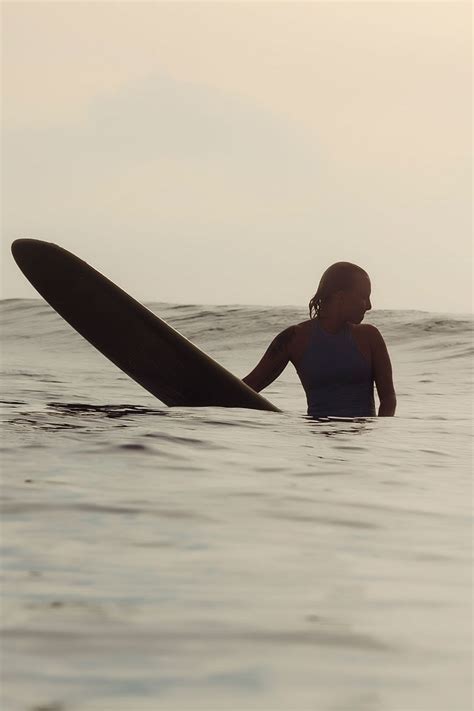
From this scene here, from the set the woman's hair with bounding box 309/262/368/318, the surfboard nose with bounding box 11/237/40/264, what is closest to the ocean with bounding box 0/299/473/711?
the woman's hair with bounding box 309/262/368/318

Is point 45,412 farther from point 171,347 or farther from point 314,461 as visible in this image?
point 314,461

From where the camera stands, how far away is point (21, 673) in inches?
62.2

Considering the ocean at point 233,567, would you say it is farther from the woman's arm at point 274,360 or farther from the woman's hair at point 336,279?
the woman's hair at point 336,279

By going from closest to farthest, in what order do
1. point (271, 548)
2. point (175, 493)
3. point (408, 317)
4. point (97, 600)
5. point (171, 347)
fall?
point (97, 600) < point (271, 548) < point (175, 493) < point (171, 347) < point (408, 317)

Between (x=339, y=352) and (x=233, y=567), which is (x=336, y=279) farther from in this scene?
(x=233, y=567)

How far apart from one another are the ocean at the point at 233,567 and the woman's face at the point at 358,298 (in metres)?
0.61

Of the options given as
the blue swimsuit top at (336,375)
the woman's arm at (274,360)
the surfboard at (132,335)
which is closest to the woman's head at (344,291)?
the blue swimsuit top at (336,375)

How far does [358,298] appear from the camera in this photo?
5152mm

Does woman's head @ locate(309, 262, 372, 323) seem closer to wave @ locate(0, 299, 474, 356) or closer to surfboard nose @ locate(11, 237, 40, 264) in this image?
surfboard nose @ locate(11, 237, 40, 264)

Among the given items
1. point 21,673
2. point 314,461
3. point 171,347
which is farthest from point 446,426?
point 21,673

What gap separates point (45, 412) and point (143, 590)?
392 cm

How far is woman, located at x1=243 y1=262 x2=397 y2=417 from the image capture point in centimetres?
515

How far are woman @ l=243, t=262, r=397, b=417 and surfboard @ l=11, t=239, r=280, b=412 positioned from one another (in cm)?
47

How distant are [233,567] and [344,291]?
3.01 metres
